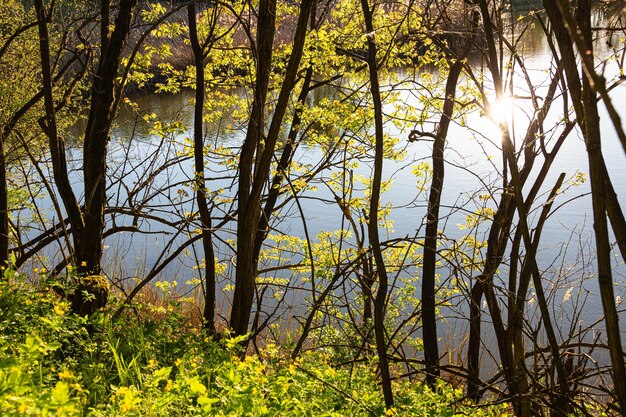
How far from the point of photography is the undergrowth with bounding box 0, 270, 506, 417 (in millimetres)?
1879

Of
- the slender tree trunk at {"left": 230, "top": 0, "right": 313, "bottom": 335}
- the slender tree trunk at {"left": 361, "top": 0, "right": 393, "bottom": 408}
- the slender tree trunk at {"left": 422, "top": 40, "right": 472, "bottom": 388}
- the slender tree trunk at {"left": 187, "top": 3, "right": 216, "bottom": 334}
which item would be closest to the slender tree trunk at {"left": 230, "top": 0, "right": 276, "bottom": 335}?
the slender tree trunk at {"left": 230, "top": 0, "right": 313, "bottom": 335}

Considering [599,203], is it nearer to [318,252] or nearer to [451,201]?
[318,252]

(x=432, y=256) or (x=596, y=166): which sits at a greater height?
(x=432, y=256)

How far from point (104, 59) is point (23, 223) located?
5.44m

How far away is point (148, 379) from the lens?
2295mm

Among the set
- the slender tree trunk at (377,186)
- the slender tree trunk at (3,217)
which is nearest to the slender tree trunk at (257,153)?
the slender tree trunk at (377,186)

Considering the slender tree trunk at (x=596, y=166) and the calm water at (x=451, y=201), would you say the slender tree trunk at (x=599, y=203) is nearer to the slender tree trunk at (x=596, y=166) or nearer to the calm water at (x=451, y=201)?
the slender tree trunk at (x=596, y=166)

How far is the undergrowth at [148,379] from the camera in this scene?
1879mm

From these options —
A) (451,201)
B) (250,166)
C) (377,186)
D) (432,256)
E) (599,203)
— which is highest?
(451,201)

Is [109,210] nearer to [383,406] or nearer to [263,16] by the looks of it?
[263,16]

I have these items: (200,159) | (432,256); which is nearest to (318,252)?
(432,256)

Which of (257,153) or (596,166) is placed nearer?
(596,166)

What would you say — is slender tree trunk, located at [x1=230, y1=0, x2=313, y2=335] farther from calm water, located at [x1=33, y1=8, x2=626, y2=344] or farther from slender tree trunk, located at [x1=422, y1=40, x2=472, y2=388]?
calm water, located at [x1=33, y1=8, x2=626, y2=344]

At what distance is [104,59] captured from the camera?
395 centimetres
